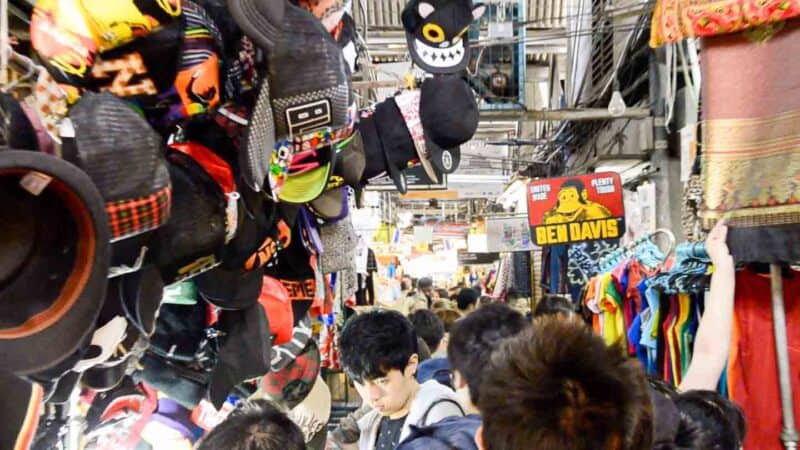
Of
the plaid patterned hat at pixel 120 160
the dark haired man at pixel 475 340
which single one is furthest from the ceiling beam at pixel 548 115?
the plaid patterned hat at pixel 120 160

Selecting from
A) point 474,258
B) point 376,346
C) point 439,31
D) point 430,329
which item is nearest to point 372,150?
point 439,31

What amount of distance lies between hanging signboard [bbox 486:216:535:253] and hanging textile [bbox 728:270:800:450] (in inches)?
217

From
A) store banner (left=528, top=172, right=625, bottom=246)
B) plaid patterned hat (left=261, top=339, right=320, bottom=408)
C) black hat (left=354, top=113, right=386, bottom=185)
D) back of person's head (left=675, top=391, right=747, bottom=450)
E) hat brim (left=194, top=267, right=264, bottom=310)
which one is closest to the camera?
hat brim (left=194, top=267, right=264, bottom=310)

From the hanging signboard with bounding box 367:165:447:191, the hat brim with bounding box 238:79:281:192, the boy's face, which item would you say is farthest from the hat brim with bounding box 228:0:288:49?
the boy's face

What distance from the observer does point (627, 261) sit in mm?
3449

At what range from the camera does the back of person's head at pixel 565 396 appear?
2.65 ft

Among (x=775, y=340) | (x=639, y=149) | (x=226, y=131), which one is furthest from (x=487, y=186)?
(x=226, y=131)

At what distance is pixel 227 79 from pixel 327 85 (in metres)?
0.14

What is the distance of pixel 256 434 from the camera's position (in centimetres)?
112

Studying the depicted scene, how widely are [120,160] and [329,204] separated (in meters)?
0.97

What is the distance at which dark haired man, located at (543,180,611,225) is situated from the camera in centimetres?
477

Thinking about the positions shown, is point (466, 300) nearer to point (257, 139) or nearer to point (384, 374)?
point (384, 374)

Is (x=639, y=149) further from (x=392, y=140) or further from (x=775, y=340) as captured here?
(x=392, y=140)

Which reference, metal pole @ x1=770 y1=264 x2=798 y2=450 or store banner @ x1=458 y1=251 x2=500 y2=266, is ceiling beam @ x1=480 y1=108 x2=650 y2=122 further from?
store banner @ x1=458 y1=251 x2=500 y2=266
